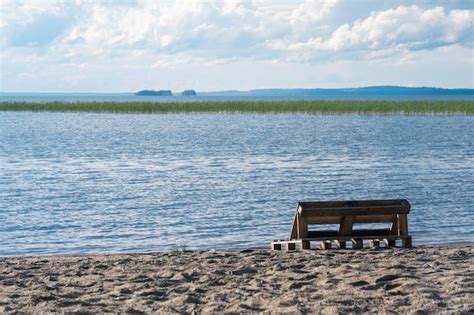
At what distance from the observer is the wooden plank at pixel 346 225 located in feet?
46.0

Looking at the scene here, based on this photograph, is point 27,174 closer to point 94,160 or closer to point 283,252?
point 94,160

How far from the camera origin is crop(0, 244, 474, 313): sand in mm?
9305

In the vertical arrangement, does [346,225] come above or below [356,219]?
below

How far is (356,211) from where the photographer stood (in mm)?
13914

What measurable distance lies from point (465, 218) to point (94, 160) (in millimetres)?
22250

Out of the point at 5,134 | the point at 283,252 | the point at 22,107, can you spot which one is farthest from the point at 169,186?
the point at 22,107

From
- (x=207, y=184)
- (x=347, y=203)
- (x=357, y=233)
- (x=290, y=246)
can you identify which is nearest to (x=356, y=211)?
(x=347, y=203)

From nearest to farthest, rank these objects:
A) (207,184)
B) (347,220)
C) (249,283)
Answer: (249,283), (347,220), (207,184)

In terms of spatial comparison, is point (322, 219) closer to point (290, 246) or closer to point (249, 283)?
point (290, 246)

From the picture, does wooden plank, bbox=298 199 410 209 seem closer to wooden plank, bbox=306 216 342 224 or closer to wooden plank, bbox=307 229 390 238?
wooden plank, bbox=306 216 342 224

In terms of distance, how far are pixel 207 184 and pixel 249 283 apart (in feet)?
58.7

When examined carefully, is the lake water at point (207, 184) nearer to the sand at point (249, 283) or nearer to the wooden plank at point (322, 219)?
the wooden plank at point (322, 219)

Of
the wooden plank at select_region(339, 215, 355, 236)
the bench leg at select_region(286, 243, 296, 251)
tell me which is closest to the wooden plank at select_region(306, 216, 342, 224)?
the wooden plank at select_region(339, 215, 355, 236)

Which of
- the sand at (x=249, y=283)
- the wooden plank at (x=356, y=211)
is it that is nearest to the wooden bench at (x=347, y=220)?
the wooden plank at (x=356, y=211)
